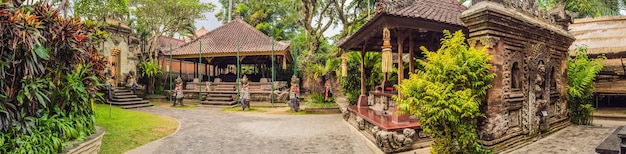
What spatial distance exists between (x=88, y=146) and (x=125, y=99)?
1208cm

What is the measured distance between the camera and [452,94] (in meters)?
5.01

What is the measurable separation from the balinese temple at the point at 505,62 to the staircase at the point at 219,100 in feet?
35.1

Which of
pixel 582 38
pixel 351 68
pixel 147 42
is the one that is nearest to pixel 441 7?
pixel 351 68

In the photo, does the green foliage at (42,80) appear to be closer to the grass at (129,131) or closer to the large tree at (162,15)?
the grass at (129,131)

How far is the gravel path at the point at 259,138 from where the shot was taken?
739 cm

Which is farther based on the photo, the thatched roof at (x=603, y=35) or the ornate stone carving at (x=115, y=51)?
the ornate stone carving at (x=115, y=51)

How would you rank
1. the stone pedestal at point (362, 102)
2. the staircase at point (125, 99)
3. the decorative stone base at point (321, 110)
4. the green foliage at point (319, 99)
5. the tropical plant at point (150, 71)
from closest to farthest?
the stone pedestal at point (362, 102)
the decorative stone base at point (321, 110)
the green foliage at point (319, 99)
the staircase at point (125, 99)
the tropical plant at point (150, 71)

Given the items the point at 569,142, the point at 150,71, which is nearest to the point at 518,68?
the point at 569,142

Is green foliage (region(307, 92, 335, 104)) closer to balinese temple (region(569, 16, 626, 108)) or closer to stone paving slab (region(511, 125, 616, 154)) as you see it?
stone paving slab (region(511, 125, 616, 154))

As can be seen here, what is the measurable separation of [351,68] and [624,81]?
Answer: 10155 mm

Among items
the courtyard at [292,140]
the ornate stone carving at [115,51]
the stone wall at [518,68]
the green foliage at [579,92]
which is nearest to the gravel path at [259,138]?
the courtyard at [292,140]

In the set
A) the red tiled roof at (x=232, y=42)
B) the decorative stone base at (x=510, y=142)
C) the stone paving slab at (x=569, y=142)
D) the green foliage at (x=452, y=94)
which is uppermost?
the red tiled roof at (x=232, y=42)

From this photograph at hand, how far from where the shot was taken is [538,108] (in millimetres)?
6734

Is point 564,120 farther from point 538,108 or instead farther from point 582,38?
point 582,38
